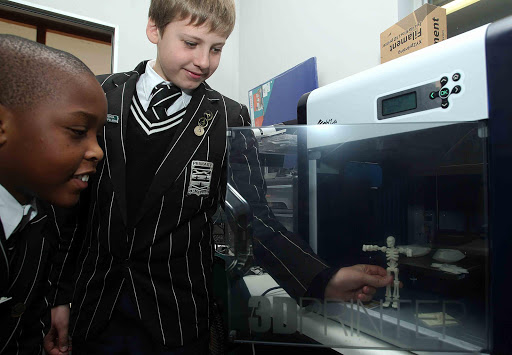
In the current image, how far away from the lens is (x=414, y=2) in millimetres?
1406

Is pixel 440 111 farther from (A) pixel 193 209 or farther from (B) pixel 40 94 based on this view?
(B) pixel 40 94

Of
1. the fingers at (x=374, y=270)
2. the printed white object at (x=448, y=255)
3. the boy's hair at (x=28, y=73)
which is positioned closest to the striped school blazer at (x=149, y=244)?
the boy's hair at (x=28, y=73)

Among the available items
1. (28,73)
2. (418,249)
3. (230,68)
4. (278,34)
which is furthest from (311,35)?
(28,73)

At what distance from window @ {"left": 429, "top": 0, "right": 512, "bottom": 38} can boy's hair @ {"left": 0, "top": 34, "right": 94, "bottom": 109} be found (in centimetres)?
140

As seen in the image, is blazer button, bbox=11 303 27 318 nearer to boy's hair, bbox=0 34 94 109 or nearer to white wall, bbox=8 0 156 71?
boy's hair, bbox=0 34 94 109

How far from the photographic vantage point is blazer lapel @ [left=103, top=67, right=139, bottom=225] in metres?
0.67

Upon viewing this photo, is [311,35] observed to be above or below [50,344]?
above

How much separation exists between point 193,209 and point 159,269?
5.5 inches

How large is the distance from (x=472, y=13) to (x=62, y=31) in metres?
2.25

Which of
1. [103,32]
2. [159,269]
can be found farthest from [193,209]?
[103,32]

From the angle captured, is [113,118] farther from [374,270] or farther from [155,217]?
[374,270]

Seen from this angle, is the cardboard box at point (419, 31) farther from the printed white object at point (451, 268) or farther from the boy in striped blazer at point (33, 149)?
the boy in striped blazer at point (33, 149)

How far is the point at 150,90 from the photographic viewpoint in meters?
Result: 0.76

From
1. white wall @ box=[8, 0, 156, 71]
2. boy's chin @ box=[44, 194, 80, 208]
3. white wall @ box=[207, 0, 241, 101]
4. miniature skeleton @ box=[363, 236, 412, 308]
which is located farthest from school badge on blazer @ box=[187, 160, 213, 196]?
white wall @ box=[207, 0, 241, 101]
